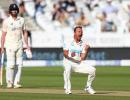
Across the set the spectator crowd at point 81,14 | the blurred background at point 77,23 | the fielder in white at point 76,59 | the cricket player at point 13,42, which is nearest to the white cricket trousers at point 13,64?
the cricket player at point 13,42

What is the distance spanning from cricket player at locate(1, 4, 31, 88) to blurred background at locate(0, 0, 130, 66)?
714 inches

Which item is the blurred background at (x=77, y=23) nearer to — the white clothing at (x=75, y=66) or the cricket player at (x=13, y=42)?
the cricket player at (x=13, y=42)

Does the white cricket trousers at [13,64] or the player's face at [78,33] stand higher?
the player's face at [78,33]

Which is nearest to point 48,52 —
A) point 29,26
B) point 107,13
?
point 29,26

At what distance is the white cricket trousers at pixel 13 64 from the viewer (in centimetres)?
1405

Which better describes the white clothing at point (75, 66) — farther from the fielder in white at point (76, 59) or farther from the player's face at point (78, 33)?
the player's face at point (78, 33)

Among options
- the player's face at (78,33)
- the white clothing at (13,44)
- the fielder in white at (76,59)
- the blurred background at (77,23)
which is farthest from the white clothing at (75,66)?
the blurred background at (77,23)

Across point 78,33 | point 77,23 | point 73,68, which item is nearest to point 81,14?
point 77,23

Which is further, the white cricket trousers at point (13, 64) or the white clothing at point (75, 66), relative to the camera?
the white cricket trousers at point (13, 64)

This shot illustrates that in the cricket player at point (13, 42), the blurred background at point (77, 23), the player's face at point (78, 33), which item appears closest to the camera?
the player's face at point (78, 33)

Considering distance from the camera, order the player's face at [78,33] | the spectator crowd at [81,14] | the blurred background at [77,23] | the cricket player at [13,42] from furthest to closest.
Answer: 1. the spectator crowd at [81,14]
2. the blurred background at [77,23]
3. the cricket player at [13,42]
4. the player's face at [78,33]

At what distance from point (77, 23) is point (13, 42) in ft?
67.8

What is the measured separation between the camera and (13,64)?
1409cm

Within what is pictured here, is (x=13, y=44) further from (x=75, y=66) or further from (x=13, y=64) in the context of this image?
(x=75, y=66)
